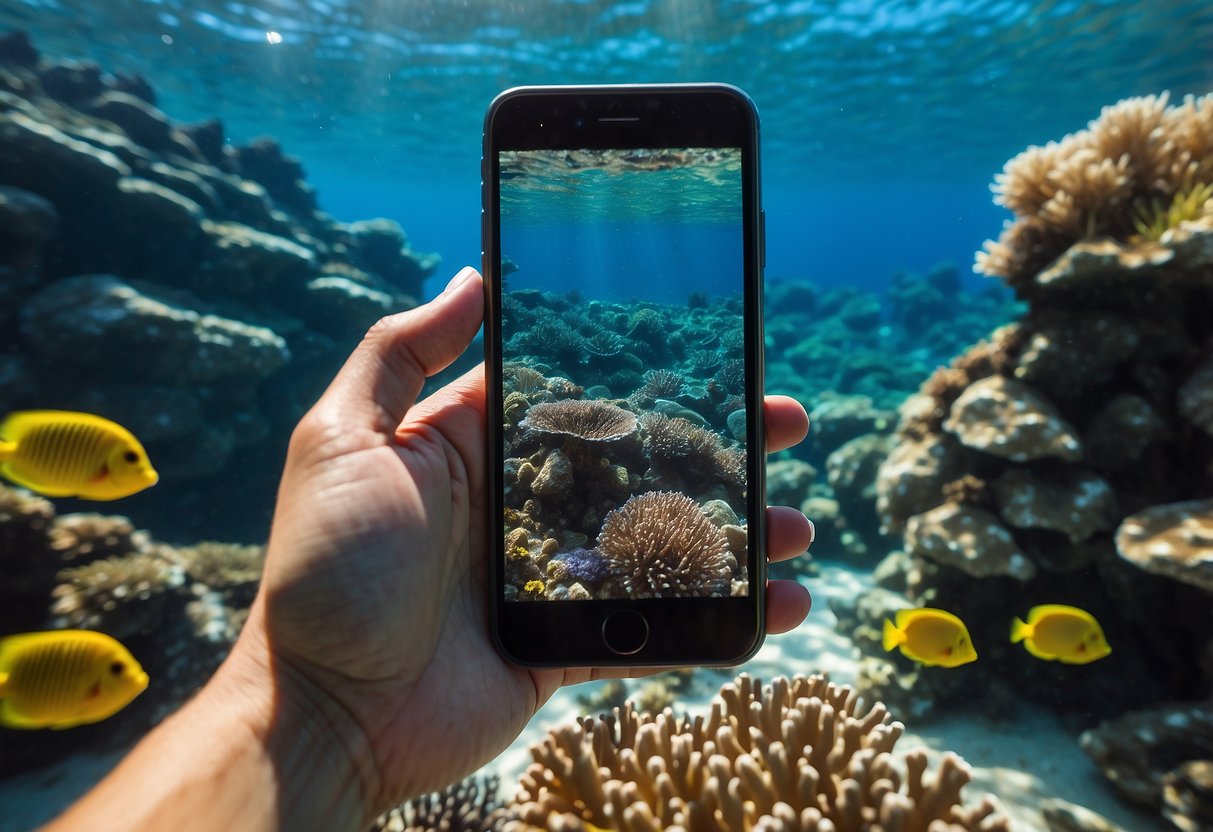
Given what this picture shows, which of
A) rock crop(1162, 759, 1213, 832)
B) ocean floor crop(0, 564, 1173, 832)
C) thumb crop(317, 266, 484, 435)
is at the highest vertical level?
thumb crop(317, 266, 484, 435)

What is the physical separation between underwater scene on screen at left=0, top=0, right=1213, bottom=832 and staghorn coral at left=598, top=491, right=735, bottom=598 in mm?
17

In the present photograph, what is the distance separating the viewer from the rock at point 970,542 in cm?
444

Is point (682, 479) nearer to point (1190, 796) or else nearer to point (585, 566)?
point (585, 566)

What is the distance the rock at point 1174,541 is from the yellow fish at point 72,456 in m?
5.91

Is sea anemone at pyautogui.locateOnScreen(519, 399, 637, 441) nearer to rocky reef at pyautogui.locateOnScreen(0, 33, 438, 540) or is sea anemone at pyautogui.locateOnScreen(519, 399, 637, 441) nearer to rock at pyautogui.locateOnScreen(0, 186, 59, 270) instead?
rocky reef at pyautogui.locateOnScreen(0, 33, 438, 540)

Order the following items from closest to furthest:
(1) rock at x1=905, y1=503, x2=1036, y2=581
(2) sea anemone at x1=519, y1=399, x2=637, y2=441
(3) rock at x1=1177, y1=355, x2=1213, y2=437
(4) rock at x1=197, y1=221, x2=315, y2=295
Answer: (2) sea anemone at x1=519, y1=399, x2=637, y2=441 < (3) rock at x1=1177, y1=355, x2=1213, y2=437 < (1) rock at x1=905, y1=503, x2=1036, y2=581 < (4) rock at x1=197, y1=221, x2=315, y2=295

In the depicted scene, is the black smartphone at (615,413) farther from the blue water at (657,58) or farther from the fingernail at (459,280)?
the blue water at (657,58)

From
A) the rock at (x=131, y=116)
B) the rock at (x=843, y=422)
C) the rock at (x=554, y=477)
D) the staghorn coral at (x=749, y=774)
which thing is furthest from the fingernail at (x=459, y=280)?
the rock at (x=131, y=116)

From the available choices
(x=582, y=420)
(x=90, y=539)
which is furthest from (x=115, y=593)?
(x=582, y=420)

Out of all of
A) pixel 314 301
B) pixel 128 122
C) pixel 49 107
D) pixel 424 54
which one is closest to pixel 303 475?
pixel 314 301

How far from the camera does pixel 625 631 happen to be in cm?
211

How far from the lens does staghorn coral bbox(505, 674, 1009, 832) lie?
1540mm

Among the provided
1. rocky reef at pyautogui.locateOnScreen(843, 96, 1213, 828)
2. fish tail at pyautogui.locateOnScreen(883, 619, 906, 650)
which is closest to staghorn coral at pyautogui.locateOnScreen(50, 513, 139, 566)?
fish tail at pyautogui.locateOnScreen(883, 619, 906, 650)

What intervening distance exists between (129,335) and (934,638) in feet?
35.5
